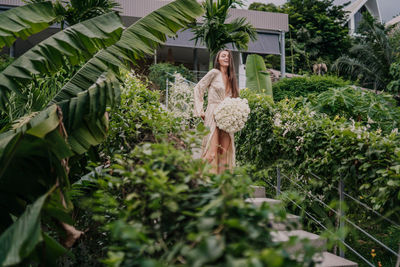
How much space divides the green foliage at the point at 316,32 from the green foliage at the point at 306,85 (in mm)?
12714

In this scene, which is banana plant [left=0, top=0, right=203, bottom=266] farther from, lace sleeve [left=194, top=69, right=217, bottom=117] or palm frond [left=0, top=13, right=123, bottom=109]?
lace sleeve [left=194, top=69, right=217, bottom=117]

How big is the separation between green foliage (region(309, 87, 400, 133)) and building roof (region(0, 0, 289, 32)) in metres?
10.7

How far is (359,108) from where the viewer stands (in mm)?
5965

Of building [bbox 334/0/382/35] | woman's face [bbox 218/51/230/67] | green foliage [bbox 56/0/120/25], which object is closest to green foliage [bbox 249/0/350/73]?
building [bbox 334/0/382/35]

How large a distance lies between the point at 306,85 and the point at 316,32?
15.2 metres

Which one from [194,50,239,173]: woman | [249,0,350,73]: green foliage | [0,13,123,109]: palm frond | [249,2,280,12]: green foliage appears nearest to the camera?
[0,13,123,109]: palm frond

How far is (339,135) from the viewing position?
407cm

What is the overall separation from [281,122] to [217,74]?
4.04 feet

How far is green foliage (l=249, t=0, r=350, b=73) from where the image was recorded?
2638 cm

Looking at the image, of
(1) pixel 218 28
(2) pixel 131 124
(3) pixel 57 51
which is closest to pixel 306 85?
(1) pixel 218 28

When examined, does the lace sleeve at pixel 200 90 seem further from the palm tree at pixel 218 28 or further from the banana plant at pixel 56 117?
the palm tree at pixel 218 28

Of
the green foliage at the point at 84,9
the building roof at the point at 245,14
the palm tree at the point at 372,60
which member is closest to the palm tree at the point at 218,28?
the green foliage at the point at 84,9

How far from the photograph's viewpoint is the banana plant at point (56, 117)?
7.38ft

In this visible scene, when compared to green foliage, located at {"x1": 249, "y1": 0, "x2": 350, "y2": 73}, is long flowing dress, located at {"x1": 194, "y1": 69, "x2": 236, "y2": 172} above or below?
below
